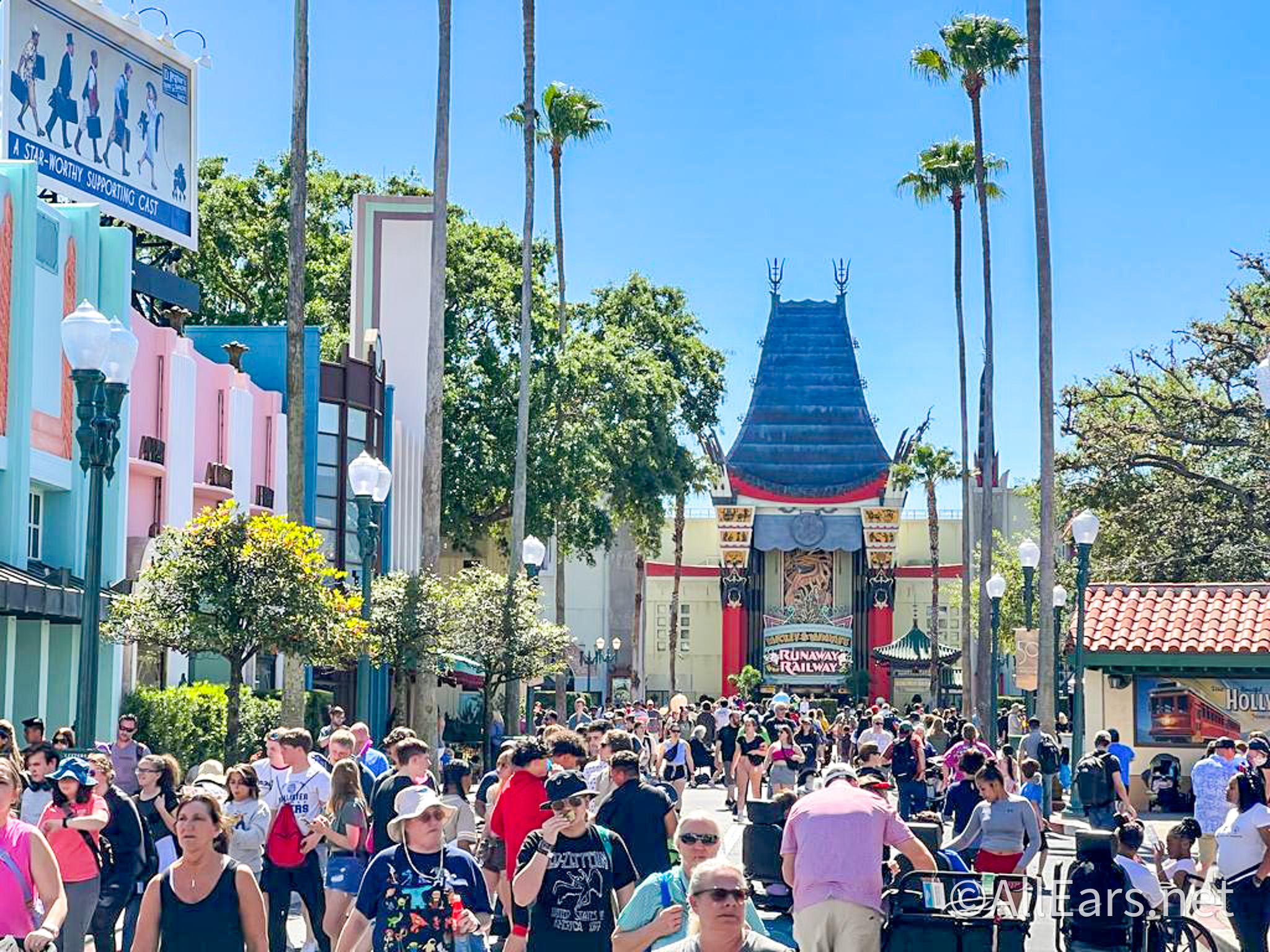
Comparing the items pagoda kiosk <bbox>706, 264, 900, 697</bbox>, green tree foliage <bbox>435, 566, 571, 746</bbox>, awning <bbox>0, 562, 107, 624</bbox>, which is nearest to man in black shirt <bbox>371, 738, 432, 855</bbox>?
awning <bbox>0, 562, 107, 624</bbox>

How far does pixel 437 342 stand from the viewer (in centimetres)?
2905

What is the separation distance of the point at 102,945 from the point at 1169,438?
31.6 metres

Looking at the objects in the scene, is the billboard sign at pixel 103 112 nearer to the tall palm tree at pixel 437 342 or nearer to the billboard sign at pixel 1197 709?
the tall palm tree at pixel 437 342

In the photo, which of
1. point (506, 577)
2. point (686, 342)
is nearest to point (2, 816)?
point (506, 577)

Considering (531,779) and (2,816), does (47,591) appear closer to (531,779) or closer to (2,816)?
(531,779)

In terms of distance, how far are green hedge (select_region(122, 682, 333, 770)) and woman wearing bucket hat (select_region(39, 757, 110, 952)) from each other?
1362 cm

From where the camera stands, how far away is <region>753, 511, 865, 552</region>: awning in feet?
260

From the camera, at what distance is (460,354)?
48188mm

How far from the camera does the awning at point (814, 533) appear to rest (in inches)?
3115

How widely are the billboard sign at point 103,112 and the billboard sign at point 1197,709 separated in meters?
18.5

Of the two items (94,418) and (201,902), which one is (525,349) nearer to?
(94,418)

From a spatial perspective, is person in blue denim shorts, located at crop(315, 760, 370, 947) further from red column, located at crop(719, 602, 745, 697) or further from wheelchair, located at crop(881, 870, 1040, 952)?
red column, located at crop(719, 602, 745, 697)

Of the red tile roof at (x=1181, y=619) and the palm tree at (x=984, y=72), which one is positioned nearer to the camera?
the red tile roof at (x=1181, y=619)

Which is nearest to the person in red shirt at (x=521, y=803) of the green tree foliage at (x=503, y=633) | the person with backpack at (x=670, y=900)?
the person with backpack at (x=670, y=900)
